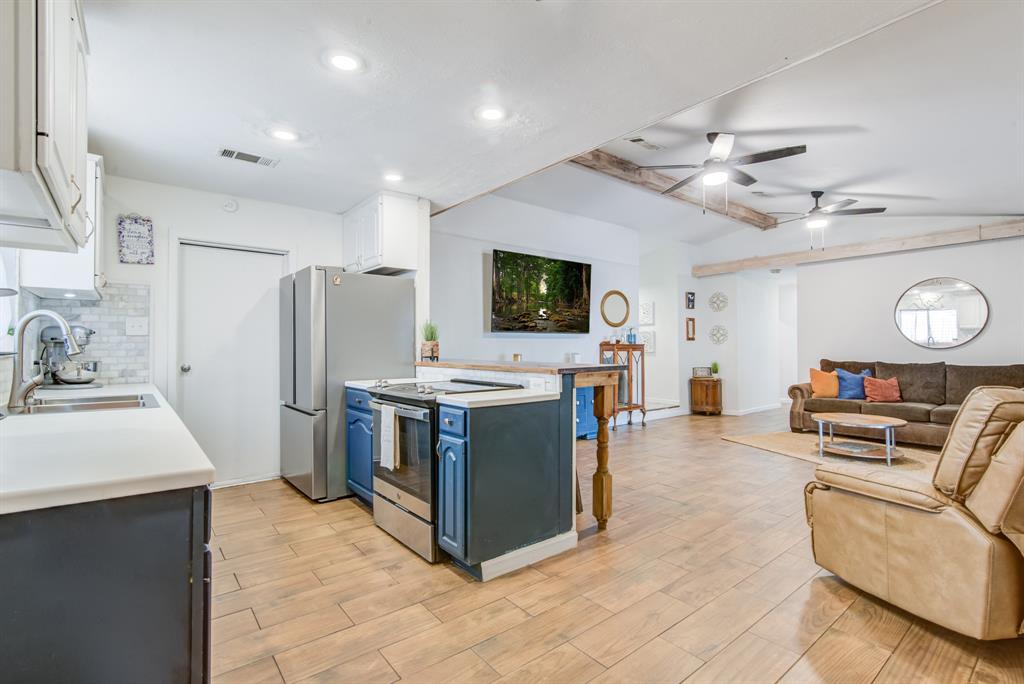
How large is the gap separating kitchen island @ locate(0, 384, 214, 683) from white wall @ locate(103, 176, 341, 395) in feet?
9.49

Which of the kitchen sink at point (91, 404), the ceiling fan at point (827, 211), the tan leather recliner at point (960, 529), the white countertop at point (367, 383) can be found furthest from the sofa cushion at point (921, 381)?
the kitchen sink at point (91, 404)

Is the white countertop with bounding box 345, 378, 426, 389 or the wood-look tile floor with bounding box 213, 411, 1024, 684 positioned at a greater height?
the white countertop with bounding box 345, 378, 426, 389

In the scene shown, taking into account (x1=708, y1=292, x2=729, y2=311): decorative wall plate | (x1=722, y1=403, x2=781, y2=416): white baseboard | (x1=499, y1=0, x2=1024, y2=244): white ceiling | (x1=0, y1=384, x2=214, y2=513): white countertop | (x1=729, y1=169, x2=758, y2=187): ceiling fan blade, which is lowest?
(x1=722, y1=403, x2=781, y2=416): white baseboard

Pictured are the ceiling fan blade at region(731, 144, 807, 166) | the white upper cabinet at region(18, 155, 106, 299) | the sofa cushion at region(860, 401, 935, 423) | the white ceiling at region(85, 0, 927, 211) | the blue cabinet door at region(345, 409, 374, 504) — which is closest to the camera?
the white ceiling at region(85, 0, 927, 211)

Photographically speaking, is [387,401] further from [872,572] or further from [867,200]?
[867,200]

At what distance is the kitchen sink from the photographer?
2.14 m

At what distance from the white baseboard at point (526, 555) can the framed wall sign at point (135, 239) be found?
3.31 meters

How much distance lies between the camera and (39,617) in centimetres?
88

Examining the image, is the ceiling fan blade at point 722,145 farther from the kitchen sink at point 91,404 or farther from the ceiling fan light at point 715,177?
the kitchen sink at point 91,404

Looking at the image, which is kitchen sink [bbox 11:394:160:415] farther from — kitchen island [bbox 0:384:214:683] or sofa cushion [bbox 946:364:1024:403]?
sofa cushion [bbox 946:364:1024:403]

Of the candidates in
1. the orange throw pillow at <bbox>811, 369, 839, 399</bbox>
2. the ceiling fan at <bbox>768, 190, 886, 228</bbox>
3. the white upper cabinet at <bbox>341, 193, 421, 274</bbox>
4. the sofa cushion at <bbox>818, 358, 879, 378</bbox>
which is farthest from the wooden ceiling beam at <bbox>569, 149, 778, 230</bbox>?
the orange throw pillow at <bbox>811, 369, 839, 399</bbox>

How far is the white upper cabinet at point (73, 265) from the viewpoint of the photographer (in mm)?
2486

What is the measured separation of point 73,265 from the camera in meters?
2.63

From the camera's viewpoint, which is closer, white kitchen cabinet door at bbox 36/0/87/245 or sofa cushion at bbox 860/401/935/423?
white kitchen cabinet door at bbox 36/0/87/245
